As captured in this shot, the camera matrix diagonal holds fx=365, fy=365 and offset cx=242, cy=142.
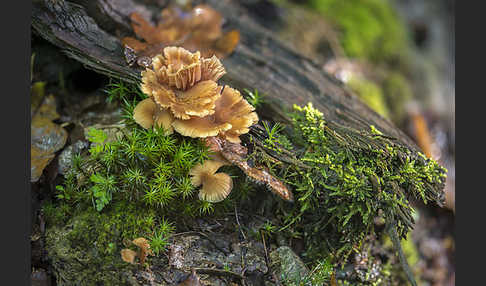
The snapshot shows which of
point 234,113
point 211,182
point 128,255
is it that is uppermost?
point 234,113

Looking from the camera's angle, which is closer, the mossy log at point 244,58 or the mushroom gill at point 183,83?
the mushroom gill at point 183,83

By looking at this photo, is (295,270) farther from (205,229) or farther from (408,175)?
(408,175)

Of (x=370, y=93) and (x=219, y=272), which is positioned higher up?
(x=370, y=93)

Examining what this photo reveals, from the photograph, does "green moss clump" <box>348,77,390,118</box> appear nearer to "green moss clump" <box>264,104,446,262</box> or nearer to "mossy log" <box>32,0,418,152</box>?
"mossy log" <box>32,0,418,152</box>

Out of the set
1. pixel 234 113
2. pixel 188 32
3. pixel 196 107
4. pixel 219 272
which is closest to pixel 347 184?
pixel 234 113

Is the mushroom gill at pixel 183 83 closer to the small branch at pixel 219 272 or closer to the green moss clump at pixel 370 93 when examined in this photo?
the small branch at pixel 219 272

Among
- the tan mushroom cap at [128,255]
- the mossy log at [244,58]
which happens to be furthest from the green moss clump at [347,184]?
the tan mushroom cap at [128,255]

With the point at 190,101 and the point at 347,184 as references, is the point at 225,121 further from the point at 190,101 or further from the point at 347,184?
the point at 347,184
